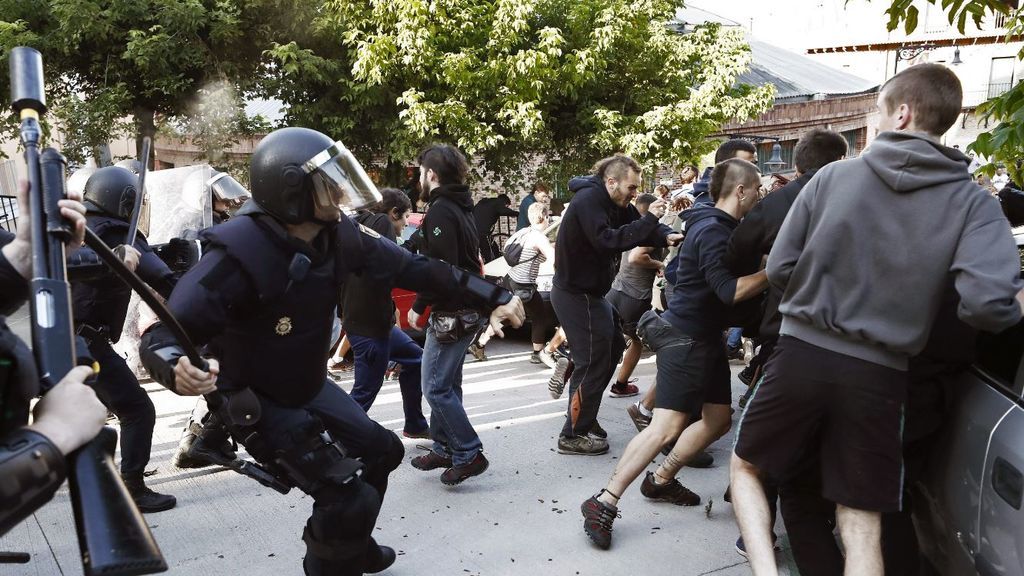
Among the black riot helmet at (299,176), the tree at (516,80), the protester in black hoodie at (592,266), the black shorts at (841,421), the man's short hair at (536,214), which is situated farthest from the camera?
the tree at (516,80)

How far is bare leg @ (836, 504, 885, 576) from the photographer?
2533 millimetres

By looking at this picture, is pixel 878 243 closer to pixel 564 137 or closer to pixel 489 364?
pixel 489 364

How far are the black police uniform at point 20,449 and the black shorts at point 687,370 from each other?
9.00 ft

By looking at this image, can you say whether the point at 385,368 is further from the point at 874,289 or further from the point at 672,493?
the point at 874,289

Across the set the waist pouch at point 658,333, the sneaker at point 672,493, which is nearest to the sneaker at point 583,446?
the sneaker at point 672,493

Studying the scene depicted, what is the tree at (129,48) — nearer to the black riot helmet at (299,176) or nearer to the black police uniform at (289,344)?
the black riot helmet at (299,176)

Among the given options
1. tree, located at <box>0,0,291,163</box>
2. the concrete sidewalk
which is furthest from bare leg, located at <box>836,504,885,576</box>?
tree, located at <box>0,0,291,163</box>

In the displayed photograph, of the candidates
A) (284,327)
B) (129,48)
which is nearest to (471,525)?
(284,327)

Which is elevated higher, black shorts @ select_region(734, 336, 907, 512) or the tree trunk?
the tree trunk

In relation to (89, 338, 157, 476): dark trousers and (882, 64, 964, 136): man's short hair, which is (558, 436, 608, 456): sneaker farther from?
(882, 64, 964, 136): man's short hair

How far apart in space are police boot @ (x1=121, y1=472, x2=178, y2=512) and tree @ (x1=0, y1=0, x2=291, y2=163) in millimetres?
8639

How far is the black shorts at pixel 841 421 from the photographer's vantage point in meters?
2.50

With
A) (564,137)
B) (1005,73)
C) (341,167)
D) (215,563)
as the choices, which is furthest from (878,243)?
(1005,73)

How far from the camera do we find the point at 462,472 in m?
4.50
